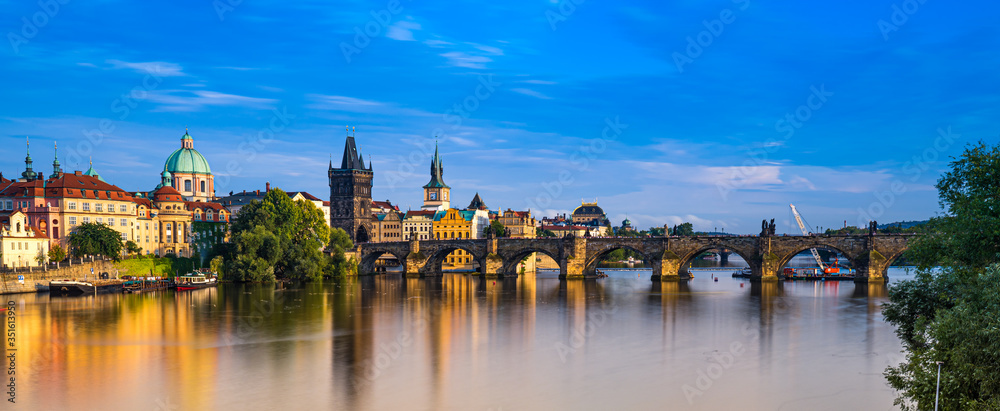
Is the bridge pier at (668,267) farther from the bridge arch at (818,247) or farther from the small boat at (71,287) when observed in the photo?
the small boat at (71,287)

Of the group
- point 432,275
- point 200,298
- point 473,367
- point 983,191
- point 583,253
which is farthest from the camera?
point 432,275

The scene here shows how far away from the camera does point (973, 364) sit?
72.5ft

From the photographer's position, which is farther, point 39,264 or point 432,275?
point 432,275

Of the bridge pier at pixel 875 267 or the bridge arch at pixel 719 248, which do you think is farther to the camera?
the bridge arch at pixel 719 248

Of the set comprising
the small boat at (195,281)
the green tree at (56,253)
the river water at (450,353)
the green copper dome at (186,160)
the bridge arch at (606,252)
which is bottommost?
the river water at (450,353)

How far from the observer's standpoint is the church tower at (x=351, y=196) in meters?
146

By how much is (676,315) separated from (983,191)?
26754mm

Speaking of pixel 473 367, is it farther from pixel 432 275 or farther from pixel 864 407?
pixel 432 275

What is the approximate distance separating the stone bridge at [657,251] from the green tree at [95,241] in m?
33.5

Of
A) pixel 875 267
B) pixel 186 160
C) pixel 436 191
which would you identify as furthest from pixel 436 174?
pixel 875 267

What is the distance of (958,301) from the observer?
2586 centimetres

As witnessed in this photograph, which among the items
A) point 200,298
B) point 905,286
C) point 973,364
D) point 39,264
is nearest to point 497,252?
point 200,298

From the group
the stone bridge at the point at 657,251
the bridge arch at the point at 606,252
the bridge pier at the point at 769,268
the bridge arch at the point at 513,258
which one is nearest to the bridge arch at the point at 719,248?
the stone bridge at the point at 657,251

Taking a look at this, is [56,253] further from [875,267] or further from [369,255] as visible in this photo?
[875,267]
